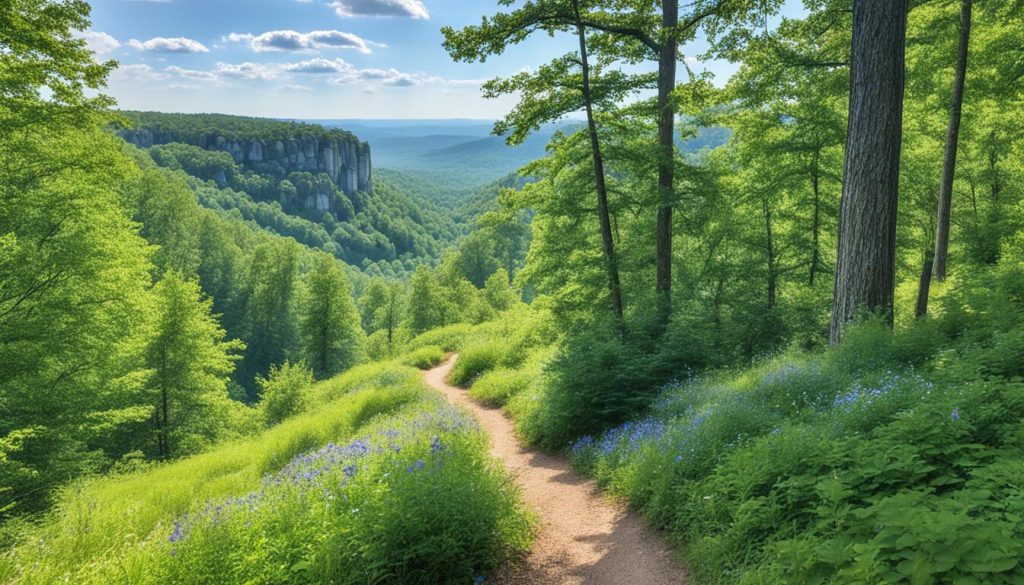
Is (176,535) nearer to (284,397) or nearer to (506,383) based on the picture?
(506,383)

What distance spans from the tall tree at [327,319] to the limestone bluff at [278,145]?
107 meters

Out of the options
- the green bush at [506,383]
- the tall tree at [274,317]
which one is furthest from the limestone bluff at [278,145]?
the green bush at [506,383]

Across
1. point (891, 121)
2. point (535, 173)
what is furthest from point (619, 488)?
point (535, 173)

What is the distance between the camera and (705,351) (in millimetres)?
11258

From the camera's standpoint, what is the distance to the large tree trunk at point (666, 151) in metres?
11.4

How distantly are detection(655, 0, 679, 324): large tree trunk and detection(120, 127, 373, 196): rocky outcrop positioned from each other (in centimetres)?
14725

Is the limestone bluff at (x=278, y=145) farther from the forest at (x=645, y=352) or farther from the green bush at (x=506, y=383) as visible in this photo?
the green bush at (x=506, y=383)

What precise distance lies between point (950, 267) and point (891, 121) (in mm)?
15154

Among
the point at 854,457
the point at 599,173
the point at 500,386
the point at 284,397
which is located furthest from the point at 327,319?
the point at 854,457

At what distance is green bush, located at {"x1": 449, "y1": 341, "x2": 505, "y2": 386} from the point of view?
65.8 feet

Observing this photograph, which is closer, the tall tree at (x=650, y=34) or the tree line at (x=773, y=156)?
the tree line at (x=773, y=156)

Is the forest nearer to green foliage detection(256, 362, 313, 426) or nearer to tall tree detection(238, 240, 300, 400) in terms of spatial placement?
green foliage detection(256, 362, 313, 426)

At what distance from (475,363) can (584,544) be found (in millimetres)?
14976

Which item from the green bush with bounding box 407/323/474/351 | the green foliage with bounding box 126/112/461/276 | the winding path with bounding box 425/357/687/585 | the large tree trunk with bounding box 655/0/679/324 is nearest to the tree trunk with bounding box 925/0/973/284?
the large tree trunk with bounding box 655/0/679/324
